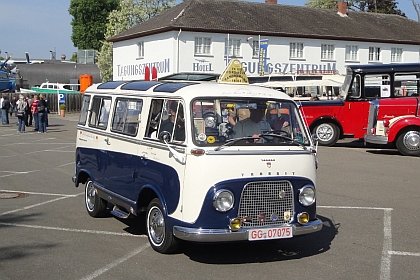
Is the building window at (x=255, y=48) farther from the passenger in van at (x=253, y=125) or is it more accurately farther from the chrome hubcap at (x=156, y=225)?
the chrome hubcap at (x=156, y=225)

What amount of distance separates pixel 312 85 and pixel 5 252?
21.2m

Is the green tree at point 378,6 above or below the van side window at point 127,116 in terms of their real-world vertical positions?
above

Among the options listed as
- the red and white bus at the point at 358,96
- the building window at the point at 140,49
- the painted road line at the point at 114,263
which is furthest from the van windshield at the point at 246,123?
the building window at the point at 140,49

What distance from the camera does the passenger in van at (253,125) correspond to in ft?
23.8

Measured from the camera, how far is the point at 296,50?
45312 millimetres

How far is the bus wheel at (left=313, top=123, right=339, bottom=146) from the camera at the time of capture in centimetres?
2205

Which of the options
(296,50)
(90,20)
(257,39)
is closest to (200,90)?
(257,39)

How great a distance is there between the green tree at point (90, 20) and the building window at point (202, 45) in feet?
141

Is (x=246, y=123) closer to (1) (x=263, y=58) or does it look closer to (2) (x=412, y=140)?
(2) (x=412, y=140)

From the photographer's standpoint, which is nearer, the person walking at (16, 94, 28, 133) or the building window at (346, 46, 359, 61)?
the person walking at (16, 94, 28, 133)

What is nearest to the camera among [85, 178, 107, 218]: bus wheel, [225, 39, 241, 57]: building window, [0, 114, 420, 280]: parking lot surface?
[0, 114, 420, 280]: parking lot surface

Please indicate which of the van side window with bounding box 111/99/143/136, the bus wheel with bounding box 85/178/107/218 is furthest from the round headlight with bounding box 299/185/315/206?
the bus wheel with bounding box 85/178/107/218

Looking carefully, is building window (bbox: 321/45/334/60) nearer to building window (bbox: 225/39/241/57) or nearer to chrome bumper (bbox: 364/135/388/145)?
building window (bbox: 225/39/241/57)

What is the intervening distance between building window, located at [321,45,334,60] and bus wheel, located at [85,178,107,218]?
38665 mm
